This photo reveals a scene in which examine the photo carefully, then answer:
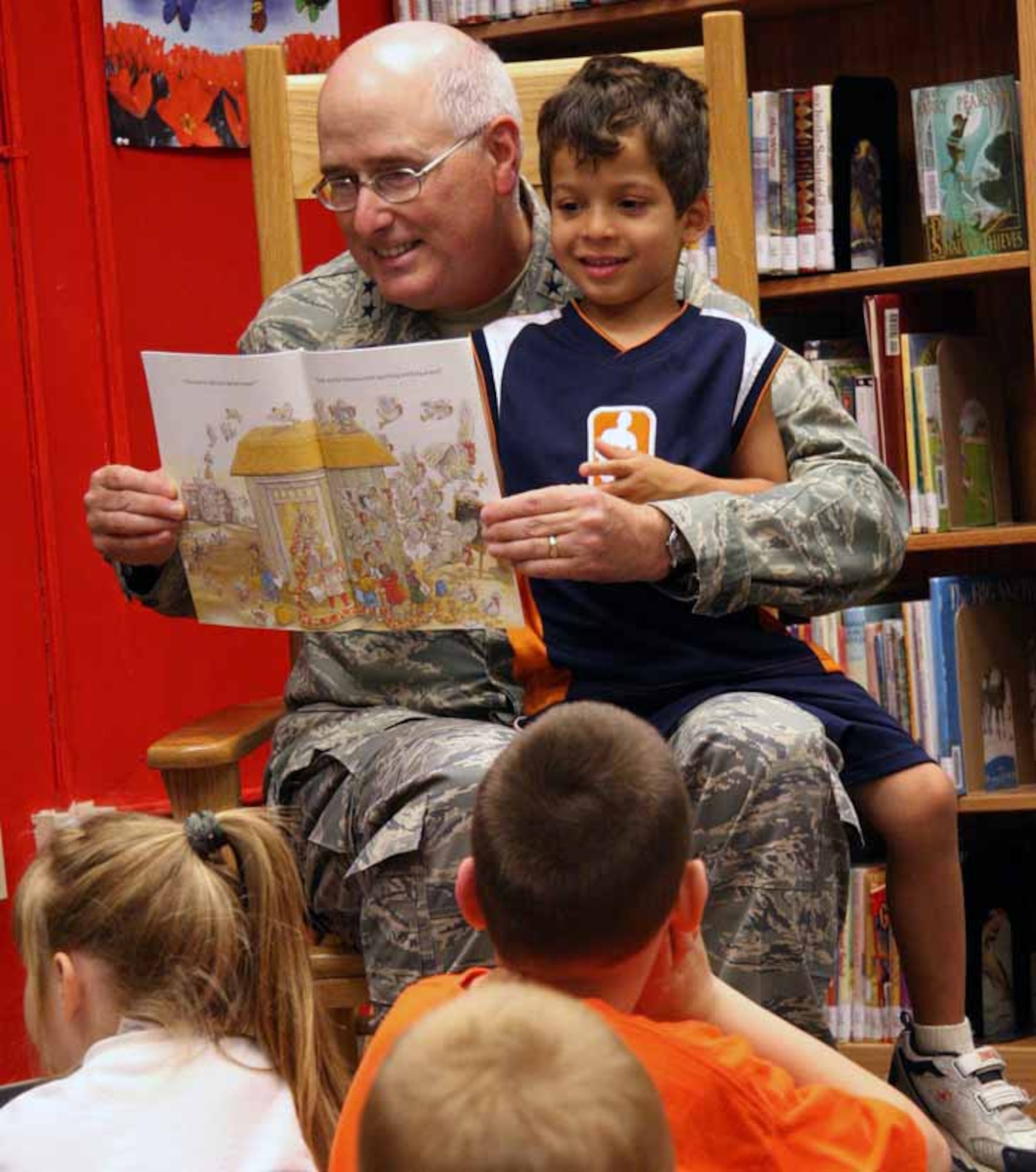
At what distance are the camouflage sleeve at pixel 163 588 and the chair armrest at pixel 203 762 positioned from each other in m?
0.15

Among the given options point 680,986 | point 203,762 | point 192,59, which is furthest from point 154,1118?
point 192,59

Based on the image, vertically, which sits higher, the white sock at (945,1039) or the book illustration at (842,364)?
the book illustration at (842,364)

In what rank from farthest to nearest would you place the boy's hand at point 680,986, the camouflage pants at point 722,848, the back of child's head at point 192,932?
1. the camouflage pants at point 722,848
2. the back of child's head at point 192,932
3. the boy's hand at point 680,986

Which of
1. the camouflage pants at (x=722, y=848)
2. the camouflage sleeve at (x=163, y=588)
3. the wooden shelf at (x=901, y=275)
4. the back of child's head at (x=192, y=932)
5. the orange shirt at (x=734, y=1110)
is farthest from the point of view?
the wooden shelf at (x=901, y=275)

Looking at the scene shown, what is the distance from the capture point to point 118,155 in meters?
3.19

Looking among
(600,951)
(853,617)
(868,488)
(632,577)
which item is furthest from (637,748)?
(853,617)

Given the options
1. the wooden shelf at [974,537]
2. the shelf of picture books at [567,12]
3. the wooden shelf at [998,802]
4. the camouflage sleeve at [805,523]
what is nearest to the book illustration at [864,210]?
the shelf of picture books at [567,12]

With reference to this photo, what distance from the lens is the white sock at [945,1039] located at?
6.51 ft

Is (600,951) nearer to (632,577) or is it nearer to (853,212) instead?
(632,577)

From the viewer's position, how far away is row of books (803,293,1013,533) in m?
2.92

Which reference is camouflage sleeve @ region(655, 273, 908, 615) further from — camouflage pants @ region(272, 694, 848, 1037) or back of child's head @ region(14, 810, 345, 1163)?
back of child's head @ region(14, 810, 345, 1163)

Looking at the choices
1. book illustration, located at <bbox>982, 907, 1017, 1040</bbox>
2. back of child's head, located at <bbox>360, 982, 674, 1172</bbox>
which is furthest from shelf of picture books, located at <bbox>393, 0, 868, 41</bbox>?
back of child's head, located at <bbox>360, 982, 674, 1172</bbox>

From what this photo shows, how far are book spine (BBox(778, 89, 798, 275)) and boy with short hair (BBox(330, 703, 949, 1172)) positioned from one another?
5.74ft

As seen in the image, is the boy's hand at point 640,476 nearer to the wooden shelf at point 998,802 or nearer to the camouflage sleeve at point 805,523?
the camouflage sleeve at point 805,523
